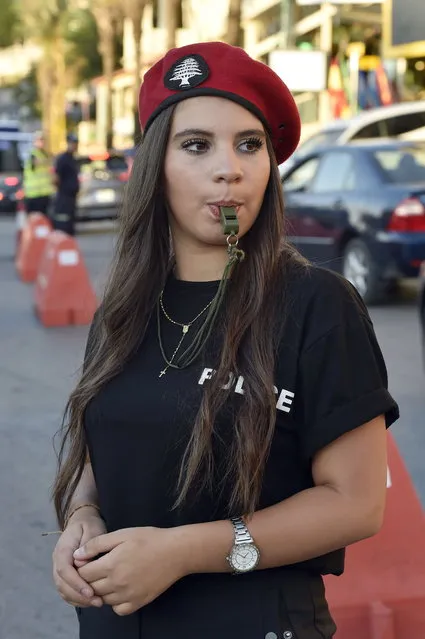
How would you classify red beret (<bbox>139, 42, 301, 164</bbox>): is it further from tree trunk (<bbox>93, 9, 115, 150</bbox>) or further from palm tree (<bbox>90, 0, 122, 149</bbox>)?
tree trunk (<bbox>93, 9, 115, 150</bbox>)

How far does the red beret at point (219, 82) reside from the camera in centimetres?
215

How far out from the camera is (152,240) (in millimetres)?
2359

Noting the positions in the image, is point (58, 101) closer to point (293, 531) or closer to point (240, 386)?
point (240, 386)

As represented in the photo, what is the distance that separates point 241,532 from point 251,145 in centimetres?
68

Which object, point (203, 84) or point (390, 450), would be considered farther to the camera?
point (390, 450)

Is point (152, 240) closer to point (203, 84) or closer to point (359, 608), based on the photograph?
point (203, 84)

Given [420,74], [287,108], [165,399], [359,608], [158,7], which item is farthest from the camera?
[158,7]

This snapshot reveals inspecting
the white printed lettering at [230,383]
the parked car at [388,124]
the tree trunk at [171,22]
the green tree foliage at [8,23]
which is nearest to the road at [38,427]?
the white printed lettering at [230,383]

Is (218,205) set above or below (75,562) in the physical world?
above

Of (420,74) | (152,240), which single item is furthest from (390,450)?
(420,74)

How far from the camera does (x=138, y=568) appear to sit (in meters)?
1.96

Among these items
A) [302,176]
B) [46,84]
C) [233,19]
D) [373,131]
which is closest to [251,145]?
[302,176]

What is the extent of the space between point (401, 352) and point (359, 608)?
7.05 metres

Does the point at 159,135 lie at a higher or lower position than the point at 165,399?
higher
